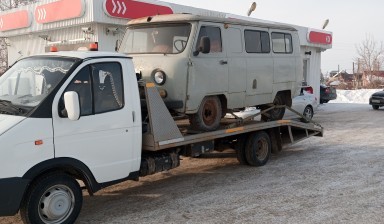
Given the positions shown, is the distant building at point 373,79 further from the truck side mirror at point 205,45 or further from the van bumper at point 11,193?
the van bumper at point 11,193

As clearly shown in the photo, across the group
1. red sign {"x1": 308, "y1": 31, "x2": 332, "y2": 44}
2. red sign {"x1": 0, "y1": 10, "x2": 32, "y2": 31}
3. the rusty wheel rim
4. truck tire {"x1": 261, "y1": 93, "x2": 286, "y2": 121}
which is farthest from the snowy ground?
red sign {"x1": 308, "y1": 31, "x2": 332, "y2": 44}

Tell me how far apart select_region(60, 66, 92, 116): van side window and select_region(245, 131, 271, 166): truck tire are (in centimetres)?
398

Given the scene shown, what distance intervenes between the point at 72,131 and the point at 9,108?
2.44 ft

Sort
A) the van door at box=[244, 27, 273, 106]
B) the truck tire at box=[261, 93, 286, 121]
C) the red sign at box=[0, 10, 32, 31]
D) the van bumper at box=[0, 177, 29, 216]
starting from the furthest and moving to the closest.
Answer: the red sign at box=[0, 10, 32, 31] → the truck tire at box=[261, 93, 286, 121] → the van door at box=[244, 27, 273, 106] → the van bumper at box=[0, 177, 29, 216]

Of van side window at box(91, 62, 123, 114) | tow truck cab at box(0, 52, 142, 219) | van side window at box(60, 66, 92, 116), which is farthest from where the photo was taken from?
van side window at box(91, 62, 123, 114)

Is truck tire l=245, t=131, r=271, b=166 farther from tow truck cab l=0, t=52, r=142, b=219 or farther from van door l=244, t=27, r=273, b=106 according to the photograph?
tow truck cab l=0, t=52, r=142, b=219

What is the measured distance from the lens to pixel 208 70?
6.67 metres

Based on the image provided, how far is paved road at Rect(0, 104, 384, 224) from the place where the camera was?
5.39 m

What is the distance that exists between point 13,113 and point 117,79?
1377 millimetres

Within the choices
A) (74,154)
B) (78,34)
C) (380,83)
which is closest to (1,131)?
(74,154)

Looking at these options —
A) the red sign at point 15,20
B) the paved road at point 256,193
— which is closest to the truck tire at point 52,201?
the paved road at point 256,193

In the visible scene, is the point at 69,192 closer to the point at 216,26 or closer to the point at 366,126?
the point at 216,26

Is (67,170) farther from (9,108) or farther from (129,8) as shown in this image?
(129,8)

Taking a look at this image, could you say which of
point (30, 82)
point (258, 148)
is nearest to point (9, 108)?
point (30, 82)
